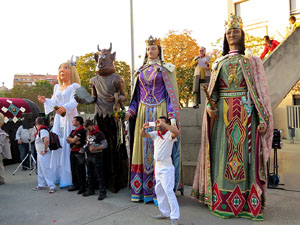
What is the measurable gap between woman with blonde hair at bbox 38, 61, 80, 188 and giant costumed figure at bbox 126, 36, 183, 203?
6.11ft

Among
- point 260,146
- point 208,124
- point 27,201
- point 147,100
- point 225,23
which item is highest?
point 225,23

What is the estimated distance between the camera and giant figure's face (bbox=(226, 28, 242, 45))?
4.30 metres

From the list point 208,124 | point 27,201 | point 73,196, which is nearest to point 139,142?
point 208,124

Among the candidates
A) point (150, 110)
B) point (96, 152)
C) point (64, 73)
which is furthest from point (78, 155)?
point (64, 73)

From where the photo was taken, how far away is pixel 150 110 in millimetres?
4895

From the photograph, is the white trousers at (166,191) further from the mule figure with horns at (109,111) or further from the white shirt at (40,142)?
the white shirt at (40,142)

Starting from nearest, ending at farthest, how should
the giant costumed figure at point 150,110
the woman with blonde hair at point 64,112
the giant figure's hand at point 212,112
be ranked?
the giant figure's hand at point 212,112
the giant costumed figure at point 150,110
the woman with blonde hair at point 64,112

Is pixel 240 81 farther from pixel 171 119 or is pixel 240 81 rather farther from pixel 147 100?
pixel 147 100

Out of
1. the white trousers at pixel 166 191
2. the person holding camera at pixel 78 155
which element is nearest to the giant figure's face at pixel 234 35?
the white trousers at pixel 166 191

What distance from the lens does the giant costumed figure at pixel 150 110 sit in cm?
480

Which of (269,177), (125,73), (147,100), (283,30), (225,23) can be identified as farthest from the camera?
(125,73)

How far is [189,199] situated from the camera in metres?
4.97

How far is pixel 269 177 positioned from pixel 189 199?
189 centimetres

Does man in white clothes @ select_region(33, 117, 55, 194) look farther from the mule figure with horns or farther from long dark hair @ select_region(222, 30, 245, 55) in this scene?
→ long dark hair @ select_region(222, 30, 245, 55)
